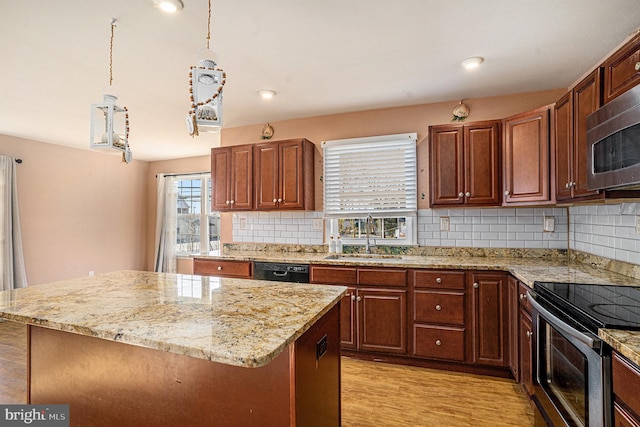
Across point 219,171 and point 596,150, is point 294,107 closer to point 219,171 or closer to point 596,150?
point 219,171

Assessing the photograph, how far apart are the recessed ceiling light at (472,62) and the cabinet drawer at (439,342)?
7.00 ft

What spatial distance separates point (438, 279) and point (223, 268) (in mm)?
2129

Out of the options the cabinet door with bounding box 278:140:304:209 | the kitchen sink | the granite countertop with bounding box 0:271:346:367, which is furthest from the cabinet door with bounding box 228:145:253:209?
the granite countertop with bounding box 0:271:346:367

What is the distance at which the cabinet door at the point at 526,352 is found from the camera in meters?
2.06

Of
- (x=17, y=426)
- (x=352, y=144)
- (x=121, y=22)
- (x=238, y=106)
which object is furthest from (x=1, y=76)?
(x=352, y=144)

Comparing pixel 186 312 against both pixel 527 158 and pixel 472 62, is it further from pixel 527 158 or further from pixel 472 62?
pixel 527 158

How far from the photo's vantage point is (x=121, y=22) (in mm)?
1932

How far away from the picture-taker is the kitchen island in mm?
1062

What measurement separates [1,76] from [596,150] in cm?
432

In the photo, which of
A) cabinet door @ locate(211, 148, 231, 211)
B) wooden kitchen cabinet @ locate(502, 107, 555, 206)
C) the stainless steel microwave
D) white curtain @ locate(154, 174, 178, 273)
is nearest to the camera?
the stainless steel microwave

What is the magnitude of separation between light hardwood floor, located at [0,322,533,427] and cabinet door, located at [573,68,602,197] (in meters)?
1.52

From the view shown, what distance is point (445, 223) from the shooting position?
3.29 m

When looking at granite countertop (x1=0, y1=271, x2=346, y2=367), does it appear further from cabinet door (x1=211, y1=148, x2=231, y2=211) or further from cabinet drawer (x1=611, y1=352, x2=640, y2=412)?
cabinet door (x1=211, y1=148, x2=231, y2=211)

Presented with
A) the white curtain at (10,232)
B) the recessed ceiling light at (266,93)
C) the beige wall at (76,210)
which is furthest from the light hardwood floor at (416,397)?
the recessed ceiling light at (266,93)
